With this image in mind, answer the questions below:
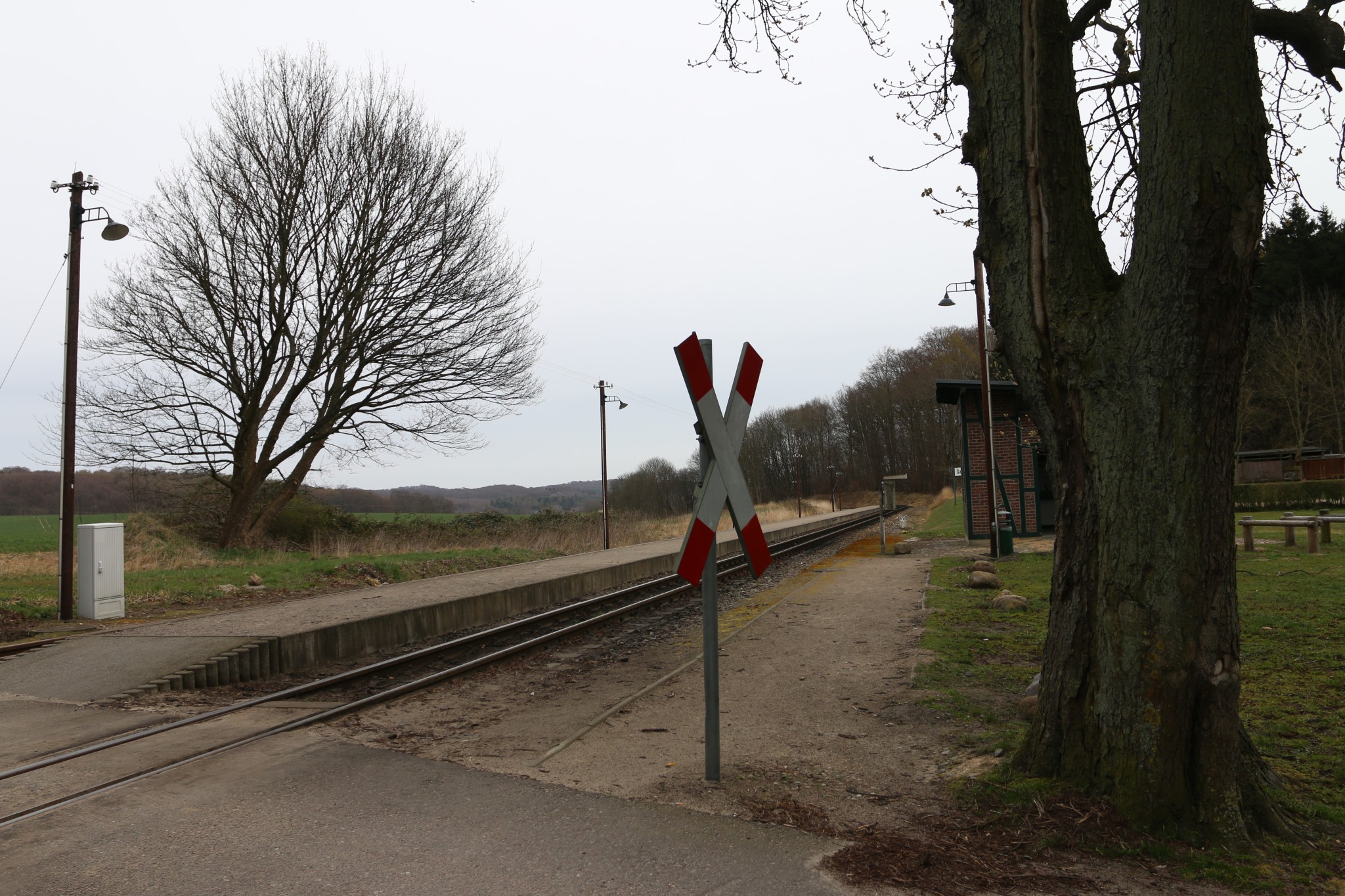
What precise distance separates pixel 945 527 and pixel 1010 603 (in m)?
22.9

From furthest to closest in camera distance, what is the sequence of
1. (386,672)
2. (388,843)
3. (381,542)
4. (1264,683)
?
(381,542)
(386,672)
(1264,683)
(388,843)

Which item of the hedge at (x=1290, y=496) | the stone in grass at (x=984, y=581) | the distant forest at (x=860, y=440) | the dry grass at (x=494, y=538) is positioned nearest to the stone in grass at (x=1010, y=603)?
the stone in grass at (x=984, y=581)

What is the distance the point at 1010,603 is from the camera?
11.1 metres

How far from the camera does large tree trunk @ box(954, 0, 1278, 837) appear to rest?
12.6ft

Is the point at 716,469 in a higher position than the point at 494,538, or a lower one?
higher

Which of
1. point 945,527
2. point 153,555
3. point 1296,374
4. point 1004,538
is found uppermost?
point 1296,374

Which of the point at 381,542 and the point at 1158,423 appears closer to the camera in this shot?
the point at 1158,423

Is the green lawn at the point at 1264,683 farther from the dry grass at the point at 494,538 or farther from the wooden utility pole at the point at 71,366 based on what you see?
the dry grass at the point at 494,538

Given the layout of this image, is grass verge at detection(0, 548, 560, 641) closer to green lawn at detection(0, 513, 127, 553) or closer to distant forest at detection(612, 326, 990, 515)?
green lawn at detection(0, 513, 127, 553)

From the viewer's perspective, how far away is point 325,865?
12.0 feet

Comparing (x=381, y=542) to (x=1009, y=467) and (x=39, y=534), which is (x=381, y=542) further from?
(x=1009, y=467)

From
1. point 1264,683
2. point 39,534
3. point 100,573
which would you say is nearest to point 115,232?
point 100,573

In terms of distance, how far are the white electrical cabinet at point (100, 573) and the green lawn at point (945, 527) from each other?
69.0ft

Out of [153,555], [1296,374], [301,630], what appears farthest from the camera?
[1296,374]
